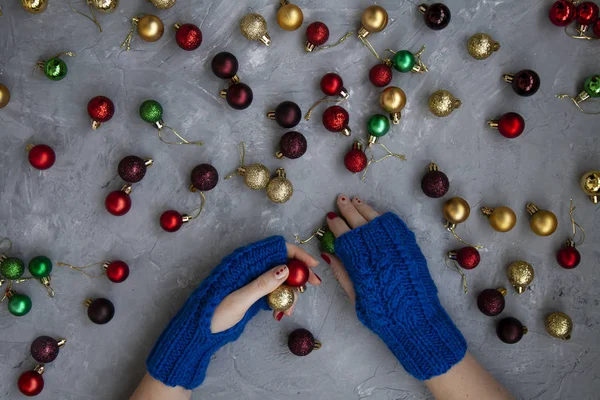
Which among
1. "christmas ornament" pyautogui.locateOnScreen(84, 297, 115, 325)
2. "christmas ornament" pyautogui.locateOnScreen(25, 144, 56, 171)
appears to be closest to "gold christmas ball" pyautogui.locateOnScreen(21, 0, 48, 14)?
"christmas ornament" pyautogui.locateOnScreen(25, 144, 56, 171)

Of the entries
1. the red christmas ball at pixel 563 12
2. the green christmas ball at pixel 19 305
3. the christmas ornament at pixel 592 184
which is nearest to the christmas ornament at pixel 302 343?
the green christmas ball at pixel 19 305

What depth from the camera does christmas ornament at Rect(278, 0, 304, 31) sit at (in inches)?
49.6

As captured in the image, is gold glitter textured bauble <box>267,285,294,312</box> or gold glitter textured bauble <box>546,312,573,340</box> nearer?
gold glitter textured bauble <box>267,285,294,312</box>

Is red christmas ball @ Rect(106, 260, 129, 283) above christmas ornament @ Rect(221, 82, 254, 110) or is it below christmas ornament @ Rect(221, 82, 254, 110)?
below

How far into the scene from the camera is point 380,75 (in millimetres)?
1290

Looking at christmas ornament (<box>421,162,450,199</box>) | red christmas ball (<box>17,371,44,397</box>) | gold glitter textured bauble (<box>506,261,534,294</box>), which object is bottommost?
red christmas ball (<box>17,371,44,397</box>)

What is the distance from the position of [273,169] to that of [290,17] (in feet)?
1.17

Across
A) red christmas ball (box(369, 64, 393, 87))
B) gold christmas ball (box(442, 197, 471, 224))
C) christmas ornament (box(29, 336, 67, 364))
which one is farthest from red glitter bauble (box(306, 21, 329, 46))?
christmas ornament (box(29, 336, 67, 364))

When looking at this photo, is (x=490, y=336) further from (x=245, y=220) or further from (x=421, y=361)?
(x=245, y=220)

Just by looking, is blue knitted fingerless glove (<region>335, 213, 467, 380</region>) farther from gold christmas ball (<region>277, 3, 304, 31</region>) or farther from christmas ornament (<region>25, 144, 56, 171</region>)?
christmas ornament (<region>25, 144, 56, 171</region>)

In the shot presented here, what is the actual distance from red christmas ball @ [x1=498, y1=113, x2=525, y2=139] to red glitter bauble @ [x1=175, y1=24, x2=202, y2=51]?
29.1 inches

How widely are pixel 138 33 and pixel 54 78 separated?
22 centimetres

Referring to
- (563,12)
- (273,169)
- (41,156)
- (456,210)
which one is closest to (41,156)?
(41,156)

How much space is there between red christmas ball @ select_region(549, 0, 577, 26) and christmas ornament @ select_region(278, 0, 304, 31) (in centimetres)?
59
